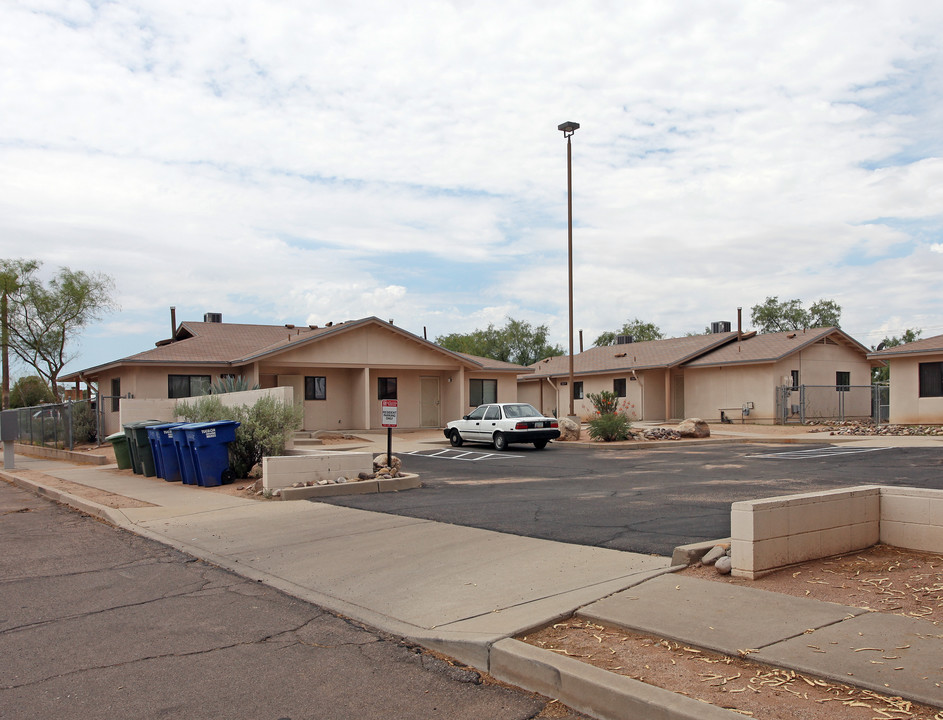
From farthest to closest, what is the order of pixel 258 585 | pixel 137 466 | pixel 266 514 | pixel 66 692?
pixel 137 466, pixel 266 514, pixel 258 585, pixel 66 692

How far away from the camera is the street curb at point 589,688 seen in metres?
→ 4.19

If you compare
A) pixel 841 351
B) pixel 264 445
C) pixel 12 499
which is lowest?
pixel 12 499

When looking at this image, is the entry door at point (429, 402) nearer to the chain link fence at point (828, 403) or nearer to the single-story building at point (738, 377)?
the single-story building at point (738, 377)

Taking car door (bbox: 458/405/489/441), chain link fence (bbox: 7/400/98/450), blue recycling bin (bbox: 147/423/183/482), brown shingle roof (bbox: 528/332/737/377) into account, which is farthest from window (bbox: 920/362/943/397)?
chain link fence (bbox: 7/400/98/450)

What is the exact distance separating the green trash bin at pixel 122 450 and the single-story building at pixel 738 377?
2620 centimetres

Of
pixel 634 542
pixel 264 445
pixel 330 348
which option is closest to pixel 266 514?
pixel 264 445

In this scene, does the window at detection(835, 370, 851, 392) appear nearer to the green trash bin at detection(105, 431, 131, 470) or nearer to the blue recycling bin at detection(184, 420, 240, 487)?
the blue recycling bin at detection(184, 420, 240, 487)

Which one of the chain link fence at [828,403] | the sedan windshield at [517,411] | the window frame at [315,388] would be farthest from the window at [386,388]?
the chain link fence at [828,403]

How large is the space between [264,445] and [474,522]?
7.35 metres

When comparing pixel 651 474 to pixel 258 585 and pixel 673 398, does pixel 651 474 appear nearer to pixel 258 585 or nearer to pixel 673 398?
pixel 258 585

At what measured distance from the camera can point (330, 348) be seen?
31375 millimetres

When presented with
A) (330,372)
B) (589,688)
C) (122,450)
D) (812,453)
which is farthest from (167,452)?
(330,372)

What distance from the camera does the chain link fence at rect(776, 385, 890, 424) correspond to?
1378 inches

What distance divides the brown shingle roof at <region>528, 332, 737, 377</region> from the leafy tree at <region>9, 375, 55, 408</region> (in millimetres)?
47747
